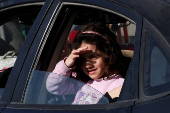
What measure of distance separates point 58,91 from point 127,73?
455mm

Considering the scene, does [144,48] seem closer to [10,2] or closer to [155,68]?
[155,68]

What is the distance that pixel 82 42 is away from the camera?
6.46 ft

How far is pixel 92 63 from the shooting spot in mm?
1903

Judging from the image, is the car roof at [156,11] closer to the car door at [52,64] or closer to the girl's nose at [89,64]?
the car door at [52,64]

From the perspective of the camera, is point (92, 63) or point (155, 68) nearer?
point (155, 68)

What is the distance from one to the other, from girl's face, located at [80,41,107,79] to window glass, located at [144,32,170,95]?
61cm

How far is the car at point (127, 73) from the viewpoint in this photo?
128 cm

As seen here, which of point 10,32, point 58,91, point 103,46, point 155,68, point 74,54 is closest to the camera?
point 155,68

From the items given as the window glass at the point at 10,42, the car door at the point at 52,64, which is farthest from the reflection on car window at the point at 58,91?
the window glass at the point at 10,42

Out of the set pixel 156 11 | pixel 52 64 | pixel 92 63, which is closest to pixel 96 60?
pixel 92 63

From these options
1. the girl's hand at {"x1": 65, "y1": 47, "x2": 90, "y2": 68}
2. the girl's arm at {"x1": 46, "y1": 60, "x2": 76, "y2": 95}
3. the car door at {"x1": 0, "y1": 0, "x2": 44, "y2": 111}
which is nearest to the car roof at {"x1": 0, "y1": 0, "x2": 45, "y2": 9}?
the car door at {"x1": 0, "y1": 0, "x2": 44, "y2": 111}

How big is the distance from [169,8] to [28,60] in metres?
0.79

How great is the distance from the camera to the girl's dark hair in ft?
6.35

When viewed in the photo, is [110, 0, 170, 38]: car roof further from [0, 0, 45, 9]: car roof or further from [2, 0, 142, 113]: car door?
[0, 0, 45, 9]: car roof
